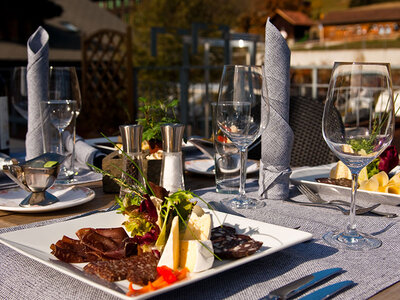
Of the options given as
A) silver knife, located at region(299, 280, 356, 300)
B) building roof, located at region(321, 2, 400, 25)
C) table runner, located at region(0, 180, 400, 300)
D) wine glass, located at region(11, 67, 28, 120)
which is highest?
building roof, located at region(321, 2, 400, 25)

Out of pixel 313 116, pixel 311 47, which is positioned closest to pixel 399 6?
pixel 311 47

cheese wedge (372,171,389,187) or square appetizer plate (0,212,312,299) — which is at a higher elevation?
cheese wedge (372,171,389,187)

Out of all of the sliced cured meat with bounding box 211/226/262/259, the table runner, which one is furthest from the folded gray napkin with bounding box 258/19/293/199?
the sliced cured meat with bounding box 211/226/262/259

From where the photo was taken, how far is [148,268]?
2.48 ft

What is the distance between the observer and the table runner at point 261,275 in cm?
75

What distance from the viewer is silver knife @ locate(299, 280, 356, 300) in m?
0.71

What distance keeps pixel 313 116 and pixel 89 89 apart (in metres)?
7.10

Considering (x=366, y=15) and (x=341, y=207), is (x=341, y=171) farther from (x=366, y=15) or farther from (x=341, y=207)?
(x=366, y=15)

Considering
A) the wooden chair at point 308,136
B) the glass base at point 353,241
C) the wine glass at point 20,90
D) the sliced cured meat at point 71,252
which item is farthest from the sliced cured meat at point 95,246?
the wooden chair at point 308,136

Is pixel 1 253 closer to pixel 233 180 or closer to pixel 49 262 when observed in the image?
pixel 49 262

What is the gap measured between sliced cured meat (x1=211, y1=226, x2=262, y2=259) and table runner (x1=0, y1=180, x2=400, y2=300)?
0.04m

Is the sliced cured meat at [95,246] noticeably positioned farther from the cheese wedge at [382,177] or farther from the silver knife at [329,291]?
the cheese wedge at [382,177]

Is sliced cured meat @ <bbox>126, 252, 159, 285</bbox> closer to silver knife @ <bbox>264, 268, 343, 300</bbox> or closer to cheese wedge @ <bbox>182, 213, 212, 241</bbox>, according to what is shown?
cheese wedge @ <bbox>182, 213, 212, 241</bbox>

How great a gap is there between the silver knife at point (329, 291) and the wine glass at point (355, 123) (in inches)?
7.3
